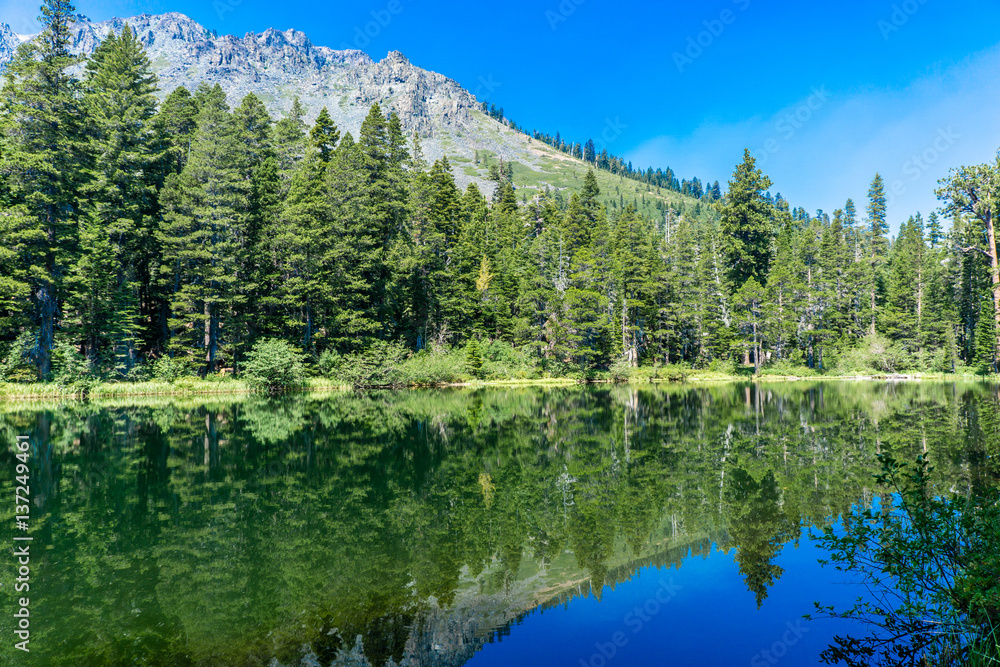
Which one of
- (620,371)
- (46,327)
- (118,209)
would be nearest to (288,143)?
(118,209)

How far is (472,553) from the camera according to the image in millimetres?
8008

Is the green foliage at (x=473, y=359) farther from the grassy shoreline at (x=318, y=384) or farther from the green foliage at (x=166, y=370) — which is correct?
the green foliage at (x=166, y=370)

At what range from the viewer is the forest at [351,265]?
33.9 metres

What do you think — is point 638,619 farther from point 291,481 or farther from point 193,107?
point 193,107

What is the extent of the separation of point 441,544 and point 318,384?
1407 inches

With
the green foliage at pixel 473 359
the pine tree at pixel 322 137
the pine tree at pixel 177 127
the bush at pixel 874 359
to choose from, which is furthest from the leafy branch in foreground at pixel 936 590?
the bush at pixel 874 359

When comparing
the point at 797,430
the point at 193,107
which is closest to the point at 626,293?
the point at 797,430

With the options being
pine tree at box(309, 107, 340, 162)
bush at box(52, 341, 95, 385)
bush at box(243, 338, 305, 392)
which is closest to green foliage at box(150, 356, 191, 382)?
bush at box(52, 341, 95, 385)

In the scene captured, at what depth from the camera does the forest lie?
111 ft

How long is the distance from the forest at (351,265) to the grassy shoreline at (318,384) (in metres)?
1.59

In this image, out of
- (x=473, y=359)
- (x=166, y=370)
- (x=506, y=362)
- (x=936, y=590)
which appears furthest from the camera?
(x=506, y=362)

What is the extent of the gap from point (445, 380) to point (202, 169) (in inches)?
999

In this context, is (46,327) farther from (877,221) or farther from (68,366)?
(877,221)

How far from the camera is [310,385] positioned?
40719 millimetres
